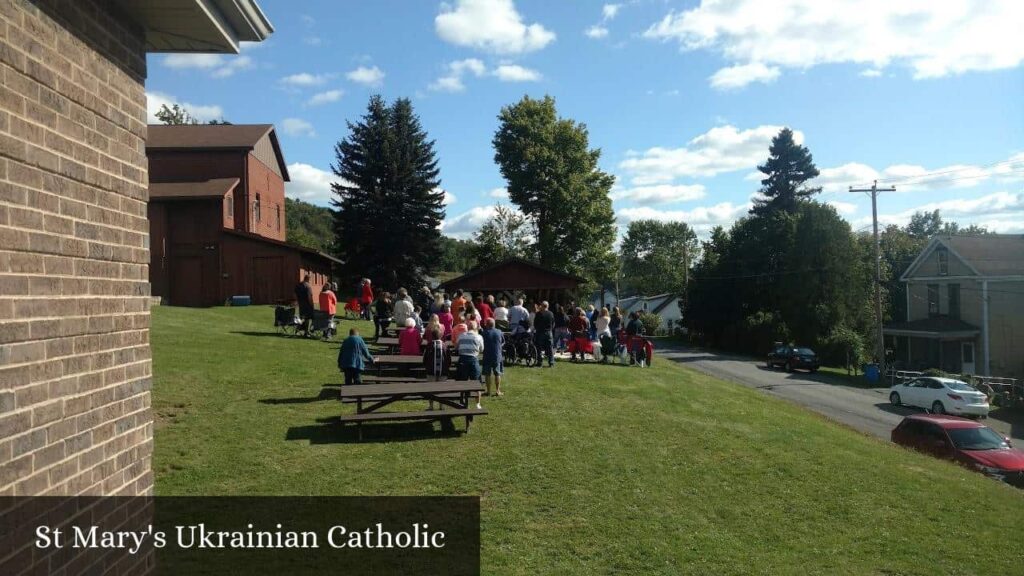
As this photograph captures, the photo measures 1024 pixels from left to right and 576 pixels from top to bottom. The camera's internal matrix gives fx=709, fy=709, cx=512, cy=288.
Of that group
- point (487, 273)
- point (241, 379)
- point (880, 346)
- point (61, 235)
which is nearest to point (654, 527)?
point (61, 235)

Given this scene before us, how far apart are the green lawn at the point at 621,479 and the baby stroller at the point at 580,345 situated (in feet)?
22.2

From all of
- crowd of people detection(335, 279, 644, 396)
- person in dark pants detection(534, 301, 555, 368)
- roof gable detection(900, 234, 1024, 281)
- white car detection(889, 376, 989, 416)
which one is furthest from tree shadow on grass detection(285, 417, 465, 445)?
roof gable detection(900, 234, 1024, 281)

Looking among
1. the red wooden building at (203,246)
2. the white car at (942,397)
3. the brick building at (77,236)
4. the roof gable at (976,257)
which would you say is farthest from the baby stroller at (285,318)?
the roof gable at (976,257)

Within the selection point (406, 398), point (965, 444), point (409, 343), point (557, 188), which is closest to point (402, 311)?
point (409, 343)

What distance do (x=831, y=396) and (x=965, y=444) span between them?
630 inches

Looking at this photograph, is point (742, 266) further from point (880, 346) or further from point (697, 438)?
point (697, 438)

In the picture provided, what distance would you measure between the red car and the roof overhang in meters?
17.3

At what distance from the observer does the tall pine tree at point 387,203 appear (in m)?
48.5

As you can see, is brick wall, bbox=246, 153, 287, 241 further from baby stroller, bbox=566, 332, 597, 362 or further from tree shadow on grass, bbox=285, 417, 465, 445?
tree shadow on grass, bbox=285, 417, 465, 445

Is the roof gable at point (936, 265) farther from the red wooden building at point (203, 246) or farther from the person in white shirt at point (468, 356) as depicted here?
the person in white shirt at point (468, 356)

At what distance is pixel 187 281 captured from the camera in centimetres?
3547

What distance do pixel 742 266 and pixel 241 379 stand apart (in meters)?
52.0

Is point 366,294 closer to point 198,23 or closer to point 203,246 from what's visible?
point 203,246

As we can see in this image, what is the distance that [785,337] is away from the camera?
170 feet
